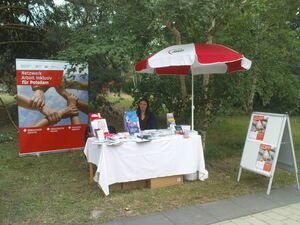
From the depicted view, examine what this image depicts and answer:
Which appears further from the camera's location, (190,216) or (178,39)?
(178,39)

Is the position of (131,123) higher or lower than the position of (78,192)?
higher

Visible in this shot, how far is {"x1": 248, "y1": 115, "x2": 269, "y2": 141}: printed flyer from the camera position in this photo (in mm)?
5653

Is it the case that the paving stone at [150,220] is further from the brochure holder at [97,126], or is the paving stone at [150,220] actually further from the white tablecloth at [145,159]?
the brochure holder at [97,126]

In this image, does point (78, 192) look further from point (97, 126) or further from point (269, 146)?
point (269, 146)

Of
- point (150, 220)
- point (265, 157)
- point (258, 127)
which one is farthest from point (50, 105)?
point (265, 157)

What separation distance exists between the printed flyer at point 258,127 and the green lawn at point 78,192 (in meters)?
0.85

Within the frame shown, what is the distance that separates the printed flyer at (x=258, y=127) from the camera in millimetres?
5653

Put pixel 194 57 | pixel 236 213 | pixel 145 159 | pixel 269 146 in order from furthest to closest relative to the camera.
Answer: pixel 269 146, pixel 145 159, pixel 194 57, pixel 236 213

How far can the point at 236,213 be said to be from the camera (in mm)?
4570

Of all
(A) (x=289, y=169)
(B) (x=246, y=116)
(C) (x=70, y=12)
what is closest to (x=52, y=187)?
(A) (x=289, y=169)

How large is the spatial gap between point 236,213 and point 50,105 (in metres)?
5.10

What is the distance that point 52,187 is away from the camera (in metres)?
5.66

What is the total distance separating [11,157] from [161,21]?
478cm

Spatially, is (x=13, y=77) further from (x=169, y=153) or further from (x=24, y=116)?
(x=169, y=153)
